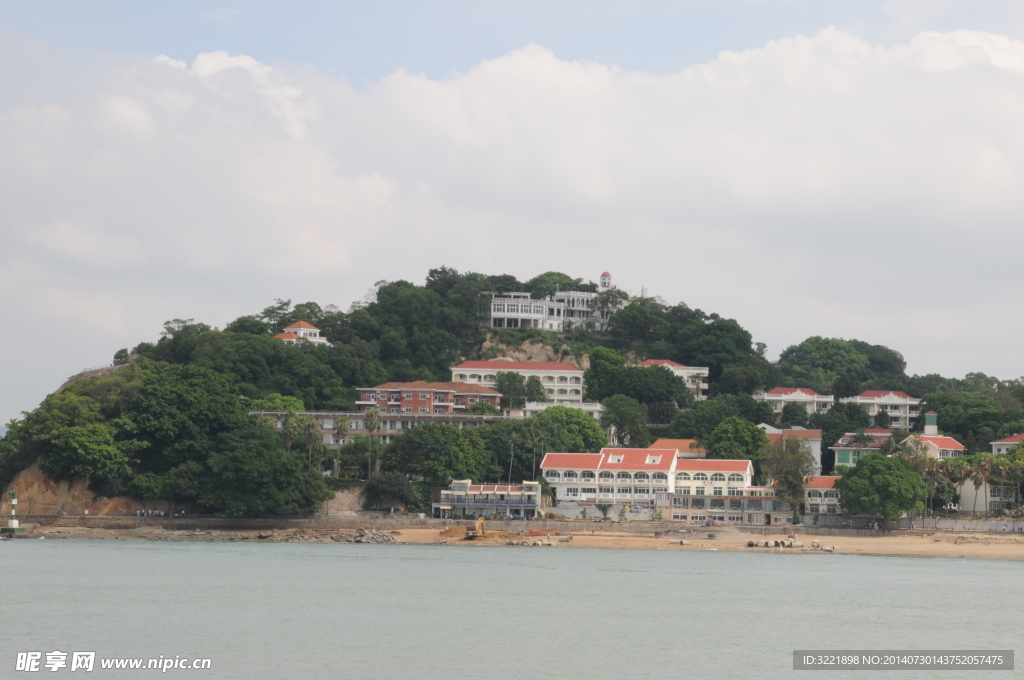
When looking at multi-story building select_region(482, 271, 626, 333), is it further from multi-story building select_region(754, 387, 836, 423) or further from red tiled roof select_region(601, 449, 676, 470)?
red tiled roof select_region(601, 449, 676, 470)

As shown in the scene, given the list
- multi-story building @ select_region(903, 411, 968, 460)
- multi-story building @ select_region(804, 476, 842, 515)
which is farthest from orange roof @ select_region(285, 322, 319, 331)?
multi-story building @ select_region(903, 411, 968, 460)

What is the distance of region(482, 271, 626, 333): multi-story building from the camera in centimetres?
12800

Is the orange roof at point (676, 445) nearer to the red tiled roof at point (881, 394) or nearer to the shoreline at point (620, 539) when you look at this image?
the shoreline at point (620, 539)

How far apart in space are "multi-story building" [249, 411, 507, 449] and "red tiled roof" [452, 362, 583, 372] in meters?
→ 12.5

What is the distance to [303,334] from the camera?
113188mm

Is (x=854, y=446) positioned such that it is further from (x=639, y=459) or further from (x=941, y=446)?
(x=639, y=459)

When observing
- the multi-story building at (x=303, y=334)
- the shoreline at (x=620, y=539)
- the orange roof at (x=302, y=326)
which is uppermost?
the orange roof at (x=302, y=326)

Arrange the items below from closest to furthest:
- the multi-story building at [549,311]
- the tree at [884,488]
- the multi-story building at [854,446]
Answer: the tree at [884,488] < the multi-story building at [854,446] < the multi-story building at [549,311]

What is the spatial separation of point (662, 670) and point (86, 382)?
60648 millimetres

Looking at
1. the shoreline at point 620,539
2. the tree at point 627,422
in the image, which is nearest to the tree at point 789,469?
the shoreline at point 620,539

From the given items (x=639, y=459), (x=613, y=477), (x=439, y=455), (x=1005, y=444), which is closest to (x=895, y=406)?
(x=1005, y=444)

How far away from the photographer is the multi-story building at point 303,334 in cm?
11175

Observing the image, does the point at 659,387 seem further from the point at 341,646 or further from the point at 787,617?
the point at 341,646

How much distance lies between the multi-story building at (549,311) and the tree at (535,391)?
79.5ft
